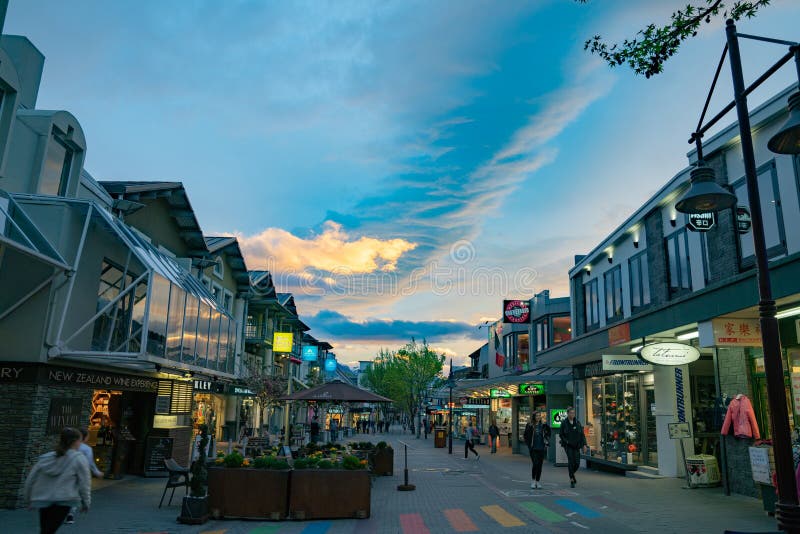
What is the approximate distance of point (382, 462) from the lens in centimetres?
1895

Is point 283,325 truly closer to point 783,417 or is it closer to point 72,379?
point 72,379

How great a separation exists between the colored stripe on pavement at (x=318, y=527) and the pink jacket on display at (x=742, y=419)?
8.72m

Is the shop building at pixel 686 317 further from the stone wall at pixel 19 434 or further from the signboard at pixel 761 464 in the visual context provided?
the stone wall at pixel 19 434

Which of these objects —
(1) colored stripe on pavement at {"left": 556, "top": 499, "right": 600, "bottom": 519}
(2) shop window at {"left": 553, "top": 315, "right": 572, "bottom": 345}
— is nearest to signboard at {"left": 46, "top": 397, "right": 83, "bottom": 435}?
(1) colored stripe on pavement at {"left": 556, "top": 499, "right": 600, "bottom": 519}

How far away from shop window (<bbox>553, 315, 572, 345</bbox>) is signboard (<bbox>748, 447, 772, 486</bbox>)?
2203 centimetres

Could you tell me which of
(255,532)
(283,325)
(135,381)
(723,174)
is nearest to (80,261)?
(135,381)

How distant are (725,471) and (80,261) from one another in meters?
15.5

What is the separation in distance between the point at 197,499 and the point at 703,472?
38.7ft

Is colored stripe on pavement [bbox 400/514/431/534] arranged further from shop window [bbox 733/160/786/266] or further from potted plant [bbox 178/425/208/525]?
shop window [bbox 733/160/786/266]

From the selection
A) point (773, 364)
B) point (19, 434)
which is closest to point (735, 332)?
point (773, 364)

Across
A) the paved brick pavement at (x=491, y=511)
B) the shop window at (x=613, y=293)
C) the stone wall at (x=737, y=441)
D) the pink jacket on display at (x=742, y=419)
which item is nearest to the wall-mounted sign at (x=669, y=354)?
the stone wall at (x=737, y=441)

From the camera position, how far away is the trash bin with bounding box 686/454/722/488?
1458cm

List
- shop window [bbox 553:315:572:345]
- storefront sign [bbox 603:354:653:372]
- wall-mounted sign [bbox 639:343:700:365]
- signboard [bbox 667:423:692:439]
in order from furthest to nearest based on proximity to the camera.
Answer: shop window [bbox 553:315:572:345], storefront sign [bbox 603:354:653:372], signboard [bbox 667:423:692:439], wall-mounted sign [bbox 639:343:700:365]

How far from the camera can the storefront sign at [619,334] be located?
17125 millimetres
